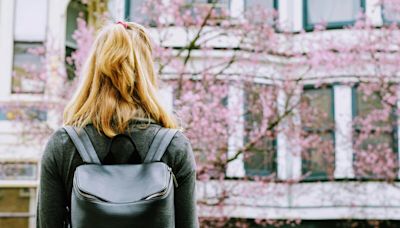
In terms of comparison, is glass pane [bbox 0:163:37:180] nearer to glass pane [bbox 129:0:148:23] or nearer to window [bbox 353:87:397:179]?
glass pane [bbox 129:0:148:23]

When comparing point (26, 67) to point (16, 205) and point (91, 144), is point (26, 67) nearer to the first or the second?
point (16, 205)

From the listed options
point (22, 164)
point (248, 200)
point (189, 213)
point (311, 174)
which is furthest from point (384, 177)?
point (189, 213)

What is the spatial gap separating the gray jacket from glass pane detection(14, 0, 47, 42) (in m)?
12.6

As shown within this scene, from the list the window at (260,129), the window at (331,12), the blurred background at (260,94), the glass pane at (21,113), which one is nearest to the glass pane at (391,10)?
the blurred background at (260,94)

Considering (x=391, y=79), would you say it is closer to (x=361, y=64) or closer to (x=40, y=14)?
(x=361, y=64)

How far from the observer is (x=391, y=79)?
14.8m

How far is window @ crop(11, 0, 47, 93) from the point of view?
14.9 metres

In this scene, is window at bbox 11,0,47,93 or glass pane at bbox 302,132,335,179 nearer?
window at bbox 11,0,47,93

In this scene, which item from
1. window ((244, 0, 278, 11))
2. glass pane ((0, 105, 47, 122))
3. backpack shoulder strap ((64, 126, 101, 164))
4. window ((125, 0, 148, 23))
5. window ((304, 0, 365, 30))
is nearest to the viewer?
backpack shoulder strap ((64, 126, 101, 164))

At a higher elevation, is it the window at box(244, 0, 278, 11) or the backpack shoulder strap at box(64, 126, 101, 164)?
the window at box(244, 0, 278, 11)

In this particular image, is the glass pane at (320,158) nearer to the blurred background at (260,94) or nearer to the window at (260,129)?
the blurred background at (260,94)

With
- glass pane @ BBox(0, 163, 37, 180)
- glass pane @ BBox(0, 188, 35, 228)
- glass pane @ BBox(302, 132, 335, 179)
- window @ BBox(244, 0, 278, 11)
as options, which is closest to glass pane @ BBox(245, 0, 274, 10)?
window @ BBox(244, 0, 278, 11)

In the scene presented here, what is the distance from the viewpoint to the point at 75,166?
2799 mm

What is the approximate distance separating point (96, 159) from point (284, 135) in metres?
12.4
